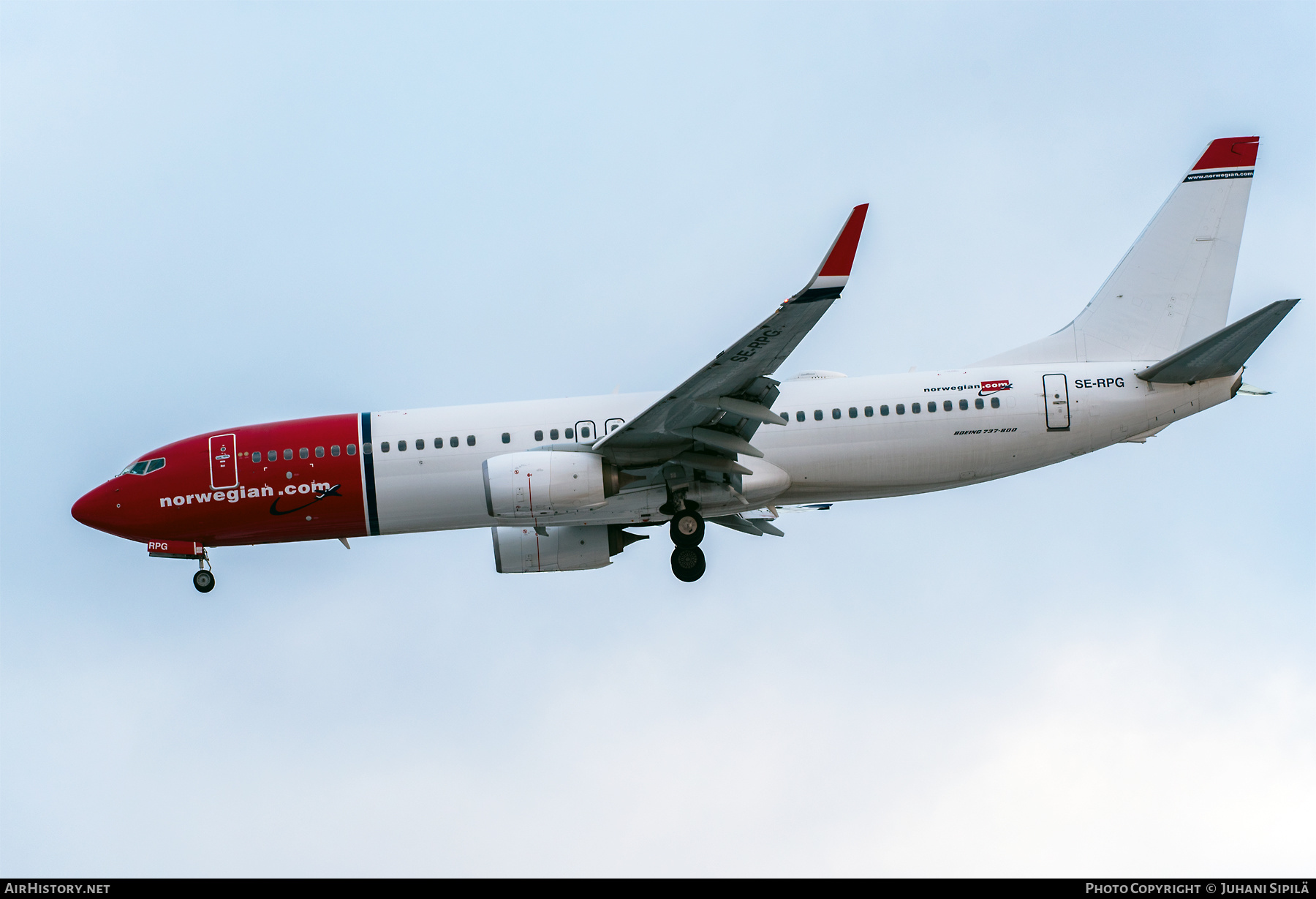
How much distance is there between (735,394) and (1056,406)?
657cm

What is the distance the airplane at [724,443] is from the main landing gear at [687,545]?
0.12 ft

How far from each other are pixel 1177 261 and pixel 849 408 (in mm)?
8019

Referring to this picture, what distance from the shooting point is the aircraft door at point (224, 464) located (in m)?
25.7

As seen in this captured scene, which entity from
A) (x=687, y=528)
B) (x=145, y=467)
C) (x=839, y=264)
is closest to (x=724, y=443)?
(x=687, y=528)

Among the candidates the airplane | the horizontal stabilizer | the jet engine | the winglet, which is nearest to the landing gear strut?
the airplane

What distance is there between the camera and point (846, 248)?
776 inches

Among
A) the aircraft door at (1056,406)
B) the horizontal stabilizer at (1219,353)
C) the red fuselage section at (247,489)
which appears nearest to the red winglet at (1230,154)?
the horizontal stabilizer at (1219,353)

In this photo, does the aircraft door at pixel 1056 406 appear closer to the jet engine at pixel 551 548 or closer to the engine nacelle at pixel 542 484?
the engine nacelle at pixel 542 484

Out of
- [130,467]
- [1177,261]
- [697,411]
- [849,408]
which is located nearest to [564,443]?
[697,411]

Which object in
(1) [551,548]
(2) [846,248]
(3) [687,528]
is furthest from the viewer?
(1) [551,548]

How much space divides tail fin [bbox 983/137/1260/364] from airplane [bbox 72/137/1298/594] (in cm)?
3

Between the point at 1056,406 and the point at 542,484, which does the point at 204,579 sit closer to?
the point at 542,484

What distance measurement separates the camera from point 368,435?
83.6 ft

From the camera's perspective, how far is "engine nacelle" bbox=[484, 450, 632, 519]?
2303 cm
